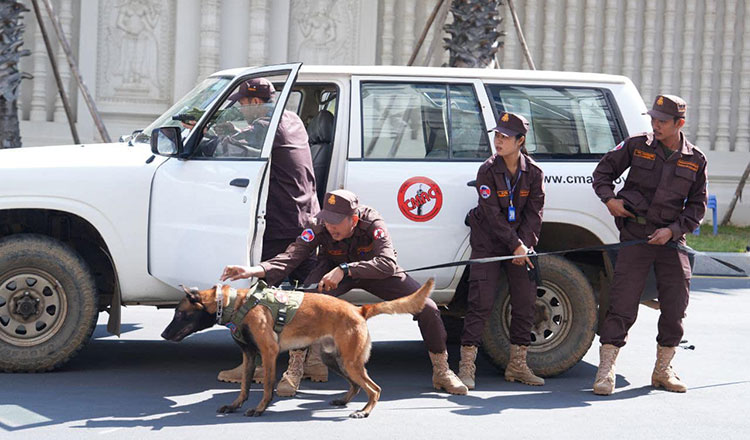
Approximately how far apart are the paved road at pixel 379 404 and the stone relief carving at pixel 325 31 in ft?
35.5

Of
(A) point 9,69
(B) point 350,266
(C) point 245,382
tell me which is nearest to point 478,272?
(B) point 350,266

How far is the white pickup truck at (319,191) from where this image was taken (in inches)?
263

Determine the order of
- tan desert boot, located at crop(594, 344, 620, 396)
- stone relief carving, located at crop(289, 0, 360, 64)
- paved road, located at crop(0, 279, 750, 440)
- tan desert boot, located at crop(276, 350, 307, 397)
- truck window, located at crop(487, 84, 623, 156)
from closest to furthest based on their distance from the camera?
paved road, located at crop(0, 279, 750, 440)
tan desert boot, located at crop(276, 350, 307, 397)
tan desert boot, located at crop(594, 344, 620, 396)
truck window, located at crop(487, 84, 623, 156)
stone relief carving, located at crop(289, 0, 360, 64)

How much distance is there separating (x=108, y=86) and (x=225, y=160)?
11.9 metres

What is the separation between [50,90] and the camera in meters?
17.8

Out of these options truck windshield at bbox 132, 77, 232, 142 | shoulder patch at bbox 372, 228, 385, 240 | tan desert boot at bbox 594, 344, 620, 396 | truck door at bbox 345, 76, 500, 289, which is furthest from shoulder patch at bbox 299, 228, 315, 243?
tan desert boot at bbox 594, 344, 620, 396

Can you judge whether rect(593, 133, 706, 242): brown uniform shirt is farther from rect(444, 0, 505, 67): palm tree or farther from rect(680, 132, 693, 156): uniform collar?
rect(444, 0, 505, 67): palm tree

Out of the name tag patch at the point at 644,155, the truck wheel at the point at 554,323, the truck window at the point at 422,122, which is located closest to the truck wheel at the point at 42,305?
the truck window at the point at 422,122

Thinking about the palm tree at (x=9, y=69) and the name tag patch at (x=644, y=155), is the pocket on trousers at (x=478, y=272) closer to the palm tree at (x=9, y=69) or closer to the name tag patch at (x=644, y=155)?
the name tag patch at (x=644, y=155)

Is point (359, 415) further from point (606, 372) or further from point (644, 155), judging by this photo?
point (644, 155)

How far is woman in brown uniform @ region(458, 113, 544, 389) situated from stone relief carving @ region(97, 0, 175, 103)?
1212 centimetres

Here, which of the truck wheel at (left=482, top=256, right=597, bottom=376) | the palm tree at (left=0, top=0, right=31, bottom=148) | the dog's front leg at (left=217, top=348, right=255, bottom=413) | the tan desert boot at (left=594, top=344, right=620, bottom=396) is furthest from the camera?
the palm tree at (left=0, top=0, right=31, bottom=148)

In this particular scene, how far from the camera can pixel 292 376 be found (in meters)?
6.80

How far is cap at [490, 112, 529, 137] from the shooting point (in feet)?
22.7
